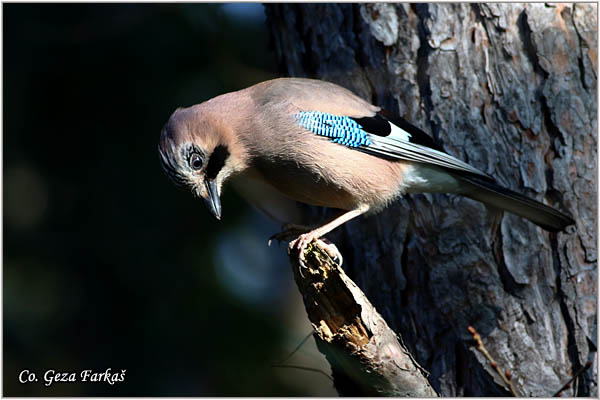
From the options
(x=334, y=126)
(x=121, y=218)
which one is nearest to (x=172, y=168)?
(x=334, y=126)

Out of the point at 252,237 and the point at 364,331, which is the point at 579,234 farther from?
the point at 252,237

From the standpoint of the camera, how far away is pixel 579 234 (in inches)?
158

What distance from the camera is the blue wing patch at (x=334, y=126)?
4.14 m

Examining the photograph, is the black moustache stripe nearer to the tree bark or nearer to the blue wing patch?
the blue wing patch

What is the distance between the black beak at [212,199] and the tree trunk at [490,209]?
1040 millimetres

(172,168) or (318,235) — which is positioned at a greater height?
(172,168)

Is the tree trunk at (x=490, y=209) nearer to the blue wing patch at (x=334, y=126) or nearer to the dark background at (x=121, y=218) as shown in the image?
the blue wing patch at (x=334, y=126)

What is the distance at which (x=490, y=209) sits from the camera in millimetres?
4215

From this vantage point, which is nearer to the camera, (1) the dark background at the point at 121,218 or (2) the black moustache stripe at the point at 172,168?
(2) the black moustache stripe at the point at 172,168

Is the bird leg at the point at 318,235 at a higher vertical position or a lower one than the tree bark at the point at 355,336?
higher

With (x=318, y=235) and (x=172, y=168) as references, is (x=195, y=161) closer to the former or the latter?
(x=172, y=168)

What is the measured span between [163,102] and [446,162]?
3573 mm

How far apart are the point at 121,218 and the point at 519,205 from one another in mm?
4114

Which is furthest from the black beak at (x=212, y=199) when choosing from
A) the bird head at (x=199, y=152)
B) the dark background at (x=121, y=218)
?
the dark background at (x=121, y=218)
